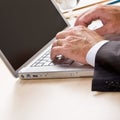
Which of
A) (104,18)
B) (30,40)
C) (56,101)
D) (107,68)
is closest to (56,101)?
(56,101)

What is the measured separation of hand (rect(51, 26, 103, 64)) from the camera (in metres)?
0.81

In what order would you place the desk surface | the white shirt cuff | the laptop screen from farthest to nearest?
1. the laptop screen
2. the white shirt cuff
3. the desk surface

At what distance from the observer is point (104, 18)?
3.37ft

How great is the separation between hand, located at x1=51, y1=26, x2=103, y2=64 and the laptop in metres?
0.03

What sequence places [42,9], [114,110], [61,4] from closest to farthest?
[114,110] < [42,9] < [61,4]

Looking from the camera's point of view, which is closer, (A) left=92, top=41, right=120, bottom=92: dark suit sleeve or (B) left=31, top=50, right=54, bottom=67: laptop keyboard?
(A) left=92, top=41, right=120, bottom=92: dark suit sleeve

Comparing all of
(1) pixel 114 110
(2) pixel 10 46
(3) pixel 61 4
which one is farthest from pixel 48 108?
(3) pixel 61 4

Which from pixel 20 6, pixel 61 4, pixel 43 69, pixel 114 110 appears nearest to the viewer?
pixel 114 110

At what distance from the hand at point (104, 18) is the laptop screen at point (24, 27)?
0.13 m

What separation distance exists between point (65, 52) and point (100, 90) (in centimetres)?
19

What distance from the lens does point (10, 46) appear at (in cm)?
88

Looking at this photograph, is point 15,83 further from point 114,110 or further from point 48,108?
point 114,110

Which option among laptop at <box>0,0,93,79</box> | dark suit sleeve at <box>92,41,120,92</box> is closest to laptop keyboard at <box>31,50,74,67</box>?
laptop at <box>0,0,93,79</box>

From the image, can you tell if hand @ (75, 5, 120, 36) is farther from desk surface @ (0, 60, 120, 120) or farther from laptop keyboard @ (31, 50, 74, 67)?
desk surface @ (0, 60, 120, 120)
